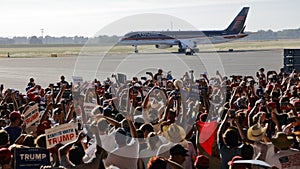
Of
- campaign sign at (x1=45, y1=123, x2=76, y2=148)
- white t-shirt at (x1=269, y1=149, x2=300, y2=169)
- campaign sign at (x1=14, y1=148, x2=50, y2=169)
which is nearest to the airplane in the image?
campaign sign at (x1=45, y1=123, x2=76, y2=148)

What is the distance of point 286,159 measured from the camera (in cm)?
607

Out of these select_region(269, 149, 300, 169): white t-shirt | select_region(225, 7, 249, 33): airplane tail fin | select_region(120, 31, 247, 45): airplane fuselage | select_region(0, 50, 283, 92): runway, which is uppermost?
select_region(225, 7, 249, 33): airplane tail fin

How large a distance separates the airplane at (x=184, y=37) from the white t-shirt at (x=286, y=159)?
55427mm

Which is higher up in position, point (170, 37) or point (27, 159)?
point (170, 37)

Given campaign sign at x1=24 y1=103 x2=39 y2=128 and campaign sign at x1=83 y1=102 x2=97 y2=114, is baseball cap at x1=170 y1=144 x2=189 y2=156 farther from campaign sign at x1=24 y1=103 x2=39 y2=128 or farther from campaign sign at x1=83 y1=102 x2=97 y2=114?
campaign sign at x1=83 y1=102 x2=97 y2=114

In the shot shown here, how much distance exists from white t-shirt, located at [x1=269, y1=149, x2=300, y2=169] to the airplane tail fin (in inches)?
3191

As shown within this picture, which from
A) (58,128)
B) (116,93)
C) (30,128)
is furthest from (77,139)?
(116,93)

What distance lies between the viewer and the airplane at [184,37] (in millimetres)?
70312

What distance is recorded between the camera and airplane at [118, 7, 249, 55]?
7031 centimetres

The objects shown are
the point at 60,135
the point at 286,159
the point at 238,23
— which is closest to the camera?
the point at 286,159

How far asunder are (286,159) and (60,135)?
2594mm

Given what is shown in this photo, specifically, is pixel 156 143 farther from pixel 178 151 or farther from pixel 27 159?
pixel 27 159

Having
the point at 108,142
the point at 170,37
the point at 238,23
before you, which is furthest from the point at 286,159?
the point at 238,23

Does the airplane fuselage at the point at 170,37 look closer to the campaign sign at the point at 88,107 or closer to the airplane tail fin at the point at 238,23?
the airplane tail fin at the point at 238,23
